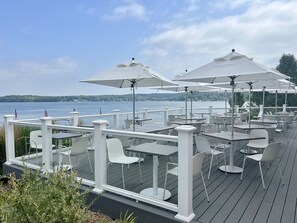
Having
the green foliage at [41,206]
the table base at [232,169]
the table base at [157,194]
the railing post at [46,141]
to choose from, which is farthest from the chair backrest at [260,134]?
the railing post at [46,141]

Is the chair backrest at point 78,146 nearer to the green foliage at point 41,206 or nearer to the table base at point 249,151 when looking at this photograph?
the green foliage at point 41,206

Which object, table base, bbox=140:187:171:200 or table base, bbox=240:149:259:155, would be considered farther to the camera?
table base, bbox=240:149:259:155

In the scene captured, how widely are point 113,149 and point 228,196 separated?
209cm

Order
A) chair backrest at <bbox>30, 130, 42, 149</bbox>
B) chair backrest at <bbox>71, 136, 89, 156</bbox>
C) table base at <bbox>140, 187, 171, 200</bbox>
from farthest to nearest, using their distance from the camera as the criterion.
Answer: chair backrest at <bbox>30, 130, 42, 149</bbox>, chair backrest at <bbox>71, 136, 89, 156</bbox>, table base at <bbox>140, 187, 171, 200</bbox>

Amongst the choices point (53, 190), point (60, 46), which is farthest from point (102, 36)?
point (53, 190)

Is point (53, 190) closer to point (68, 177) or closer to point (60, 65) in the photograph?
point (68, 177)

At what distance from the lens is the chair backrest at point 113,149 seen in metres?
4.36

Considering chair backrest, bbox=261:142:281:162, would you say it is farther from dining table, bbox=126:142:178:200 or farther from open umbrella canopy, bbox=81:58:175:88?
open umbrella canopy, bbox=81:58:175:88

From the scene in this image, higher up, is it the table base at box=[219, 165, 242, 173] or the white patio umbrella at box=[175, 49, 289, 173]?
the white patio umbrella at box=[175, 49, 289, 173]

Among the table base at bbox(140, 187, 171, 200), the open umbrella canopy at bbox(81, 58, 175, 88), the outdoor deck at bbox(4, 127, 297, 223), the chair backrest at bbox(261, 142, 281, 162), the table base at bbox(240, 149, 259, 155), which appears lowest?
the outdoor deck at bbox(4, 127, 297, 223)

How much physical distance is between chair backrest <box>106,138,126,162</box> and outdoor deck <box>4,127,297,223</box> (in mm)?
512

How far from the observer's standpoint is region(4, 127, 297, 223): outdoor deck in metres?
3.32

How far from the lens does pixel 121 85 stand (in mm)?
7117

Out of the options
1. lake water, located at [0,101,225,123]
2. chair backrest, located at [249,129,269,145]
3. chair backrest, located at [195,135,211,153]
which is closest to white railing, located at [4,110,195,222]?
chair backrest, located at [195,135,211,153]
